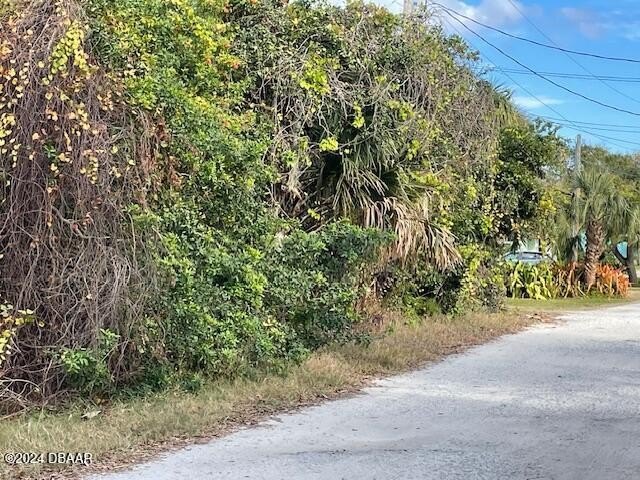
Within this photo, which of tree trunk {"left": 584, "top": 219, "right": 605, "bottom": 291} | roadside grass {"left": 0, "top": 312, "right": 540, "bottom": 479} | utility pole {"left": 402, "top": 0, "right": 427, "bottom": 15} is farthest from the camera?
tree trunk {"left": 584, "top": 219, "right": 605, "bottom": 291}

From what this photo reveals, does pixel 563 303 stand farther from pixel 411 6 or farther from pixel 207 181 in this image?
pixel 207 181

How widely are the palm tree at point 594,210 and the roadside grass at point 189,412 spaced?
54.2ft

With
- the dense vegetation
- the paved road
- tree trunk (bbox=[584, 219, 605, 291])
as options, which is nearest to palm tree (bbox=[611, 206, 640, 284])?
tree trunk (bbox=[584, 219, 605, 291])

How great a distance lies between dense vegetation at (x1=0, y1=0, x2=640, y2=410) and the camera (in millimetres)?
7043

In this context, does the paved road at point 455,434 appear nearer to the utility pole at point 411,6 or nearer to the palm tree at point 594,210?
the utility pole at point 411,6

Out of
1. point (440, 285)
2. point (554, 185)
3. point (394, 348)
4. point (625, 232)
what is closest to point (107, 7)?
point (394, 348)

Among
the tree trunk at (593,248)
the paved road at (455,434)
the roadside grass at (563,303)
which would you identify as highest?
the tree trunk at (593,248)

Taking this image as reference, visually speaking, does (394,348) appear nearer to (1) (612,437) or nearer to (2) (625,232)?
(1) (612,437)

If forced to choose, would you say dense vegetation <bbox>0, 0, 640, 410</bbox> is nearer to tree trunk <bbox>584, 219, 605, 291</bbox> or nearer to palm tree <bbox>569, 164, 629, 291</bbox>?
palm tree <bbox>569, 164, 629, 291</bbox>

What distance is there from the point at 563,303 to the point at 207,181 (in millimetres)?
17694

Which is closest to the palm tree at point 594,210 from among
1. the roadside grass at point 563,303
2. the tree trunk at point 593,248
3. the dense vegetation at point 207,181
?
the tree trunk at point 593,248

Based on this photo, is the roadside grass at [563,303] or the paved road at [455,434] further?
the roadside grass at [563,303]

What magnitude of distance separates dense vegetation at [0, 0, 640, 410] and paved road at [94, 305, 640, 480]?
1.50 metres

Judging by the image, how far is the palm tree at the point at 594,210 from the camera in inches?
1016
